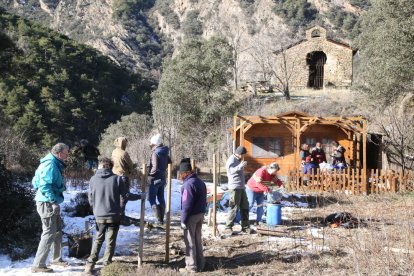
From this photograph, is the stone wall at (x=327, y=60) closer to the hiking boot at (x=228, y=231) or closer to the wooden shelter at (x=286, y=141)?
the wooden shelter at (x=286, y=141)

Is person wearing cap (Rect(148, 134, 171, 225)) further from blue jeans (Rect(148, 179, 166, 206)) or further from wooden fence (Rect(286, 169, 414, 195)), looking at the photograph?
wooden fence (Rect(286, 169, 414, 195))

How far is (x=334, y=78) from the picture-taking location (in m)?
33.8

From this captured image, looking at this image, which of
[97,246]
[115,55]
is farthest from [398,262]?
[115,55]

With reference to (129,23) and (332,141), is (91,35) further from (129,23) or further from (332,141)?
(332,141)

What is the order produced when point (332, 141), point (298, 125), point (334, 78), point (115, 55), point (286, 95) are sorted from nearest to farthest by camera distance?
point (298, 125) < point (332, 141) < point (286, 95) < point (334, 78) < point (115, 55)

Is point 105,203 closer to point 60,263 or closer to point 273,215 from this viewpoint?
point 60,263

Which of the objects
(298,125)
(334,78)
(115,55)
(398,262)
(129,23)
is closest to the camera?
(398,262)

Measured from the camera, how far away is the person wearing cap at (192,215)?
577 cm

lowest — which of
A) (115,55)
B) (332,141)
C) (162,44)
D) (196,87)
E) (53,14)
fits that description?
(332,141)

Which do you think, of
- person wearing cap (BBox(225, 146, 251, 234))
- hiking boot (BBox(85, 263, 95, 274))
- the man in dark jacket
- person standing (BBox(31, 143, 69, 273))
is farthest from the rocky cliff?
hiking boot (BBox(85, 263, 95, 274))

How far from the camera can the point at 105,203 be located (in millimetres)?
5668

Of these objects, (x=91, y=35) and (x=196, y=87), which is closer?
(x=196, y=87)

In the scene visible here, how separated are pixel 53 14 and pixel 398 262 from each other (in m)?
91.3

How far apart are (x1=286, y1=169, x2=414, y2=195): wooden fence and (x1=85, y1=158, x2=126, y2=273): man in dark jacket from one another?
9.00 metres
